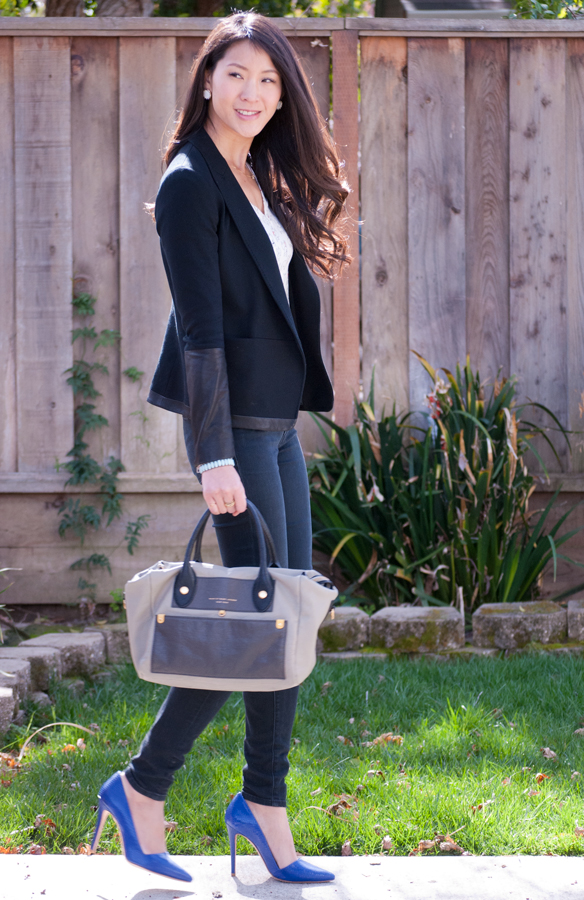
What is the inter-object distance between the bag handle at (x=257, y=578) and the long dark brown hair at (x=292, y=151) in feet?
2.28

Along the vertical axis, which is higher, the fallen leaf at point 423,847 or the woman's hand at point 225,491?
the woman's hand at point 225,491

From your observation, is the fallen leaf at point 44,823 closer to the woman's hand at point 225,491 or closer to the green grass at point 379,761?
the green grass at point 379,761

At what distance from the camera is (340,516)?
3926mm

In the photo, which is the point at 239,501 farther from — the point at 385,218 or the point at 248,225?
the point at 385,218

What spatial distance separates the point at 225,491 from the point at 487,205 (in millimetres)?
2888

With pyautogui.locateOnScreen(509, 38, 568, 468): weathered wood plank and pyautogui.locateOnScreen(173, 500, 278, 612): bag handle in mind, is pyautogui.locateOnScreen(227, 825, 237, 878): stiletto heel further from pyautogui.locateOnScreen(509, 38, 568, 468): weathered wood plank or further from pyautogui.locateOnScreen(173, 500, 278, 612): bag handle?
pyautogui.locateOnScreen(509, 38, 568, 468): weathered wood plank

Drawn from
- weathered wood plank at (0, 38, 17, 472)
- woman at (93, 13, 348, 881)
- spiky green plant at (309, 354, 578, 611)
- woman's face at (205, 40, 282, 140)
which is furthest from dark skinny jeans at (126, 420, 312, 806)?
weathered wood plank at (0, 38, 17, 472)

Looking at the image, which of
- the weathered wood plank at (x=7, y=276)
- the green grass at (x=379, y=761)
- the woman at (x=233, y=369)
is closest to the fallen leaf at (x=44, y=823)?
the green grass at (x=379, y=761)

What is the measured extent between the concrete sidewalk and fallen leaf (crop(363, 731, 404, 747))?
637 millimetres

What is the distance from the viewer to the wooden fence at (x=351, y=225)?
3.99 m

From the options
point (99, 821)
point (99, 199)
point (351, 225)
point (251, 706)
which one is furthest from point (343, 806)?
point (99, 199)

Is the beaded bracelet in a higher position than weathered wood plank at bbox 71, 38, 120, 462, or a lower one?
lower

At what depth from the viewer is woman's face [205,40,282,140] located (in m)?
1.87

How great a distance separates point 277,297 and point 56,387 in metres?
2.42
